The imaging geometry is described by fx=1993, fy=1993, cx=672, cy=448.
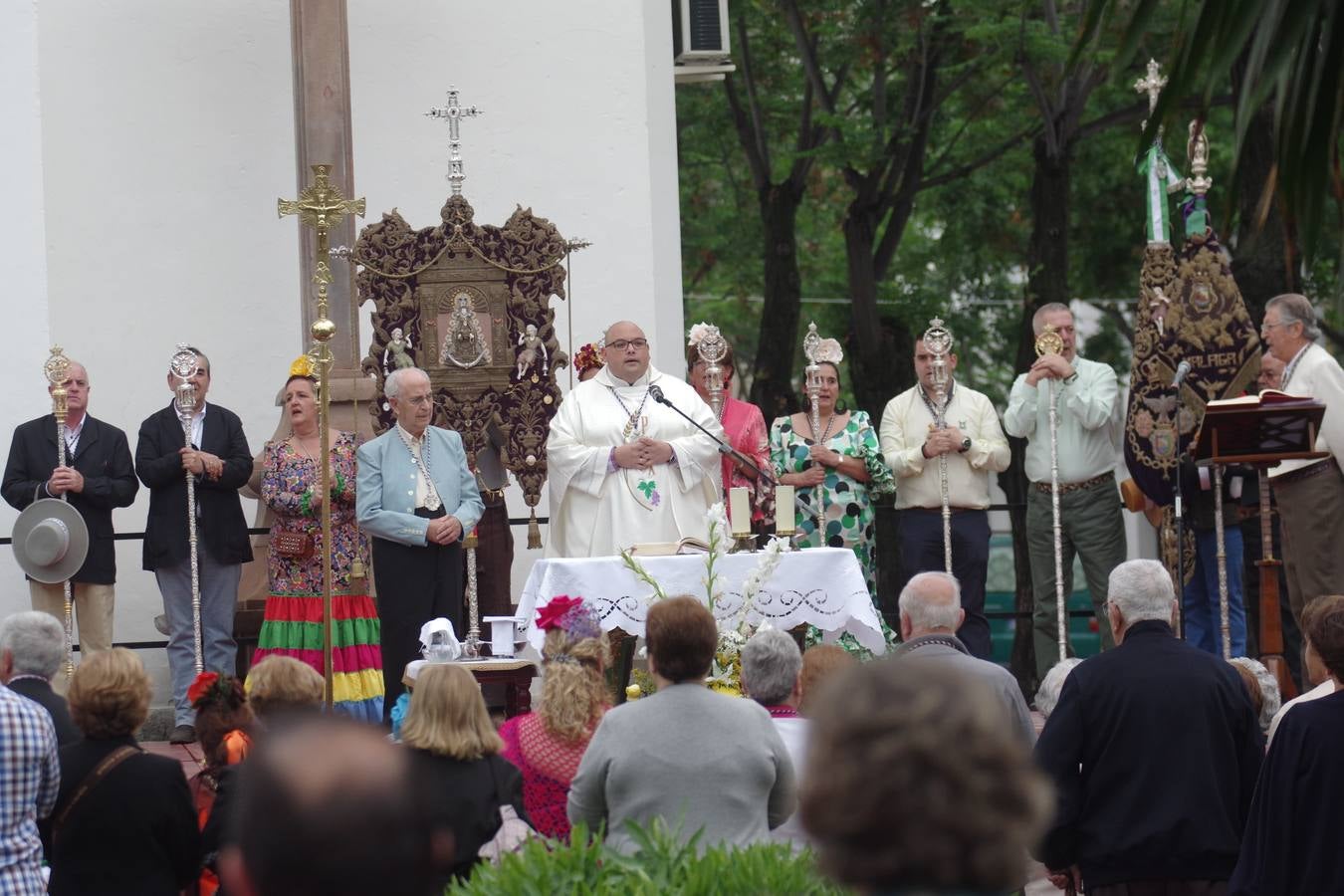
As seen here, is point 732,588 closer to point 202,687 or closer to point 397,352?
point 397,352

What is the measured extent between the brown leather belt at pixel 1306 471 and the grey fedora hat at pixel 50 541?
20.9 ft

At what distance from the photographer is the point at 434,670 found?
5672 millimetres

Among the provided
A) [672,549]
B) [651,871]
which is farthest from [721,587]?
[651,871]

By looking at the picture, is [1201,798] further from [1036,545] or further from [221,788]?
[1036,545]

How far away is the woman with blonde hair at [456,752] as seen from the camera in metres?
5.61

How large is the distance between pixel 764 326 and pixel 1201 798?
516 inches

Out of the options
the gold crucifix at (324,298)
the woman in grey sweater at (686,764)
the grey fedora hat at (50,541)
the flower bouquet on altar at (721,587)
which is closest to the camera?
the woman in grey sweater at (686,764)

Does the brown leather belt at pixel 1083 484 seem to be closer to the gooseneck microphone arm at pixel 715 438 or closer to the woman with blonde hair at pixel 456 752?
the gooseneck microphone arm at pixel 715 438

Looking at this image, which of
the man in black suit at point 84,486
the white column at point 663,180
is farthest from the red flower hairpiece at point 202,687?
the white column at point 663,180

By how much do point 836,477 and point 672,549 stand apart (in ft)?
6.73

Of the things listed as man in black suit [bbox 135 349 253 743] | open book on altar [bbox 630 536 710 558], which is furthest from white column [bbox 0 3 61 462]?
open book on altar [bbox 630 536 710 558]

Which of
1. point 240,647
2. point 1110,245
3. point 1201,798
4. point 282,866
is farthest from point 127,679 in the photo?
point 1110,245

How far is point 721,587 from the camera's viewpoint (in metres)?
9.08

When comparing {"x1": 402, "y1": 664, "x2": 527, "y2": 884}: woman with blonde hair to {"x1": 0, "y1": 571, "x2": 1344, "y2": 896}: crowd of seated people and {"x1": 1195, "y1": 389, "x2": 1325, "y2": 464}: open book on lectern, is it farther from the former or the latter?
{"x1": 1195, "y1": 389, "x2": 1325, "y2": 464}: open book on lectern
